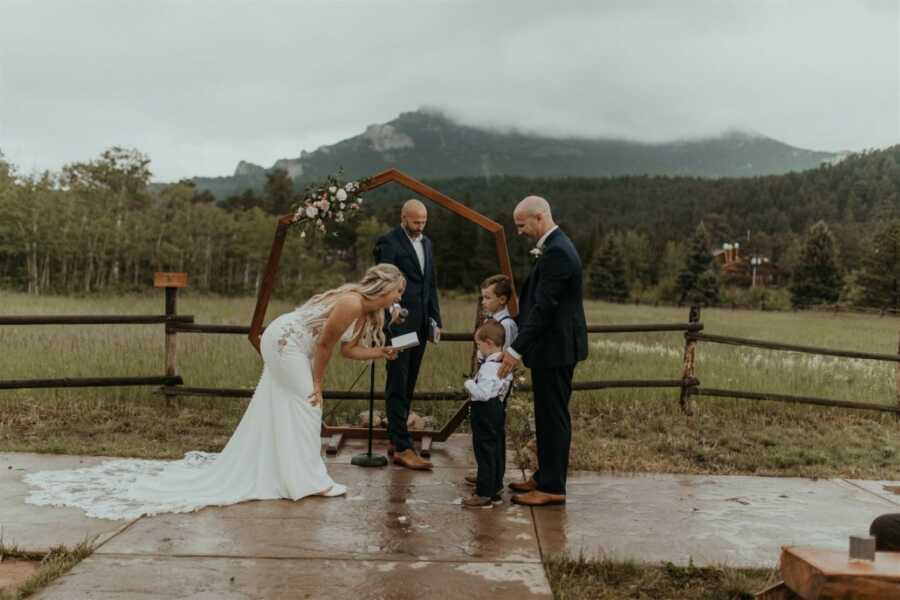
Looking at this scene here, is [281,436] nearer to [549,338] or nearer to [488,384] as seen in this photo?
[488,384]

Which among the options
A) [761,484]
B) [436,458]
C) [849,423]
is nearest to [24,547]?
[436,458]

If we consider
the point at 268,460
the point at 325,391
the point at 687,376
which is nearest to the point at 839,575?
the point at 268,460

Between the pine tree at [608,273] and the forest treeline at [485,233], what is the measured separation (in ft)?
0.46

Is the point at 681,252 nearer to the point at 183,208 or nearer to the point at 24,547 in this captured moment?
the point at 183,208

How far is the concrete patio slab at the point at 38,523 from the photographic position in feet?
14.1

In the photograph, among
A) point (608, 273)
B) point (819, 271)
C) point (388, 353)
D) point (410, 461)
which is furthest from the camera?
point (608, 273)

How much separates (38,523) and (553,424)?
328 centimetres

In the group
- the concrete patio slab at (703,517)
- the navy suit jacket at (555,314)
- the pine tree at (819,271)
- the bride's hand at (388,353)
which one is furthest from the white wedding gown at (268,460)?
the pine tree at (819,271)

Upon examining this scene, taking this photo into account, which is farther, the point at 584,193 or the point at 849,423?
the point at 584,193

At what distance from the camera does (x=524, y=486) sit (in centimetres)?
555

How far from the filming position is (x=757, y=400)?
9.42m

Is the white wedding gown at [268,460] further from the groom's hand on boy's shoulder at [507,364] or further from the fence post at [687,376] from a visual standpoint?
the fence post at [687,376]

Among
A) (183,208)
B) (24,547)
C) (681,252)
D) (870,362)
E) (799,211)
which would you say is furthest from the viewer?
(681,252)

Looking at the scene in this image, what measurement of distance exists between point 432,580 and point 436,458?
9.17ft
